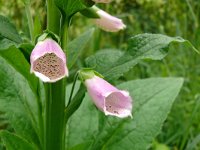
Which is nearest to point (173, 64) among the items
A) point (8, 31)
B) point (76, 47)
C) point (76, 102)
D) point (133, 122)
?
point (133, 122)

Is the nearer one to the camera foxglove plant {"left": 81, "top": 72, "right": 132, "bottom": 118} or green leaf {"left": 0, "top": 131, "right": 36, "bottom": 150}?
foxglove plant {"left": 81, "top": 72, "right": 132, "bottom": 118}

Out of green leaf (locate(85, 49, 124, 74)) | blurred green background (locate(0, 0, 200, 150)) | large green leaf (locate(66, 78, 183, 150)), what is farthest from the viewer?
blurred green background (locate(0, 0, 200, 150))

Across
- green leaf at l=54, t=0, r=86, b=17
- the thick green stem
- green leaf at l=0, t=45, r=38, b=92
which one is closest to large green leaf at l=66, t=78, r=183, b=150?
the thick green stem

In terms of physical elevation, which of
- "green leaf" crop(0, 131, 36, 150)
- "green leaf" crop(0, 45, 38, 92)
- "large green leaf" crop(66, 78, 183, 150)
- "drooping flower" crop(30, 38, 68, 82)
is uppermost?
"drooping flower" crop(30, 38, 68, 82)

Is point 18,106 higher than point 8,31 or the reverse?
the reverse

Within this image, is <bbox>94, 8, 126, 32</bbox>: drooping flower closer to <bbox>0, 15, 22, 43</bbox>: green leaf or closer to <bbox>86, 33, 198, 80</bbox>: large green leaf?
<bbox>86, 33, 198, 80</bbox>: large green leaf

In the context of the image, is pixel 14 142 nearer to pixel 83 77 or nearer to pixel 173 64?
pixel 83 77

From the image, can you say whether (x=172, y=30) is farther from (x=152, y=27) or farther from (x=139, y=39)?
(x=139, y=39)

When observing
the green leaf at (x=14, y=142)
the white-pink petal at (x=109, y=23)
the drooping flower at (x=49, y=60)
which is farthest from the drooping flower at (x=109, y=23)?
the green leaf at (x=14, y=142)
